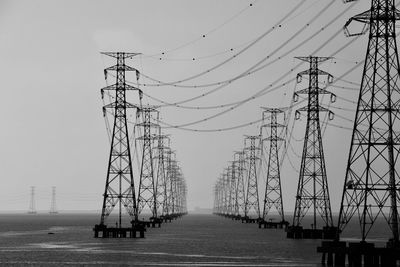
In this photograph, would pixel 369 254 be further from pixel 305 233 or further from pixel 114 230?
pixel 114 230

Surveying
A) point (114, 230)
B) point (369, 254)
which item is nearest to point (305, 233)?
point (114, 230)

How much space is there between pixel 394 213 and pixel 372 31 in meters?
14.0

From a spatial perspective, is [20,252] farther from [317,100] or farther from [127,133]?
[317,100]

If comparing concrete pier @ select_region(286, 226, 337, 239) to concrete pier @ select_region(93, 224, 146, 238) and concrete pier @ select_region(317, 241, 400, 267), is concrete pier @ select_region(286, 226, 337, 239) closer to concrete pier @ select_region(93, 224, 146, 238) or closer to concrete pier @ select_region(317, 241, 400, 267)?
concrete pier @ select_region(93, 224, 146, 238)

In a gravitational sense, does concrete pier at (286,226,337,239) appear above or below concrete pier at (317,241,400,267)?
above

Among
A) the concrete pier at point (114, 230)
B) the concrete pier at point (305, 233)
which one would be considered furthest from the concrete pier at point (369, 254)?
the concrete pier at point (114, 230)

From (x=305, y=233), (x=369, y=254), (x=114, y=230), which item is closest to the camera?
(x=369, y=254)

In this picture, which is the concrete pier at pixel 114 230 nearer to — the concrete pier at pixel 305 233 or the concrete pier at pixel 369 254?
the concrete pier at pixel 305 233

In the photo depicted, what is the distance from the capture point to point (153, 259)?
270 ft

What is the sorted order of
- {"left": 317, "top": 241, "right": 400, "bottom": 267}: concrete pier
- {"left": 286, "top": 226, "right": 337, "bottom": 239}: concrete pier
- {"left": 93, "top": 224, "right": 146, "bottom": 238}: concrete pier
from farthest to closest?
1. {"left": 286, "top": 226, "right": 337, "bottom": 239}: concrete pier
2. {"left": 93, "top": 224, "right": 146, "bottom": 238}: concrete pier
3. {"left": 317, "top": 241, "right": 400, "bottom": 267}: concrete pier

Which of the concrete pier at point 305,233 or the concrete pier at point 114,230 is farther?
the concrete pier at point 305,233

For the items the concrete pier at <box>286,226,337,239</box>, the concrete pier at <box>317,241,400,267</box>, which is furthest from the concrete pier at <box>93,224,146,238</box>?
the concrete pier at <box>317,241,400,267</box>

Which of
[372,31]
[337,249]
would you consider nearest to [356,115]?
[372,31]

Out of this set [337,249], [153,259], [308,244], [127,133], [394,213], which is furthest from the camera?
[308,244]
